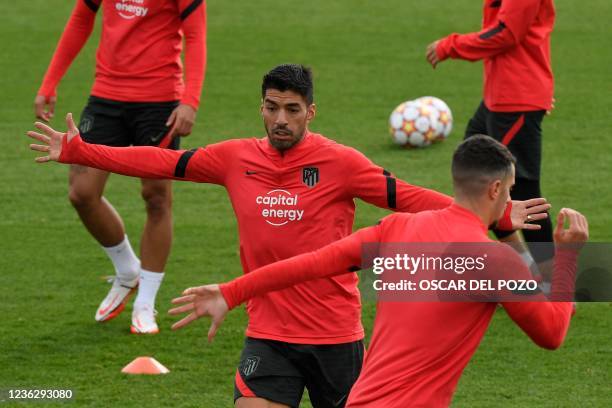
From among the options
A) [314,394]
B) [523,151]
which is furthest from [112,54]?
[314,394]

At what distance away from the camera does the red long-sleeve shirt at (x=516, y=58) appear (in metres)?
8.48

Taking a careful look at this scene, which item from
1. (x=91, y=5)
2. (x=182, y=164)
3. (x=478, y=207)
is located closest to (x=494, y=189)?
(x=478, y=207)

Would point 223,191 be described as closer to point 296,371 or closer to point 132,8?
point 132,8

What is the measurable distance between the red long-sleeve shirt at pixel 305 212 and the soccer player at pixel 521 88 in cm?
305

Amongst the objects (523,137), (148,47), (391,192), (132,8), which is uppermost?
(132,8)

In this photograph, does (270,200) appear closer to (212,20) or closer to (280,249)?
(280,249)

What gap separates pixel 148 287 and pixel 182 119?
1.14 meters

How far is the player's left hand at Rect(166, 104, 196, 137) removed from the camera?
788 centimetres

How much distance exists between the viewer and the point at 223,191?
38.3 ft

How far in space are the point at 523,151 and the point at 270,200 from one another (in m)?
3.40

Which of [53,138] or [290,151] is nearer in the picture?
[290,151]

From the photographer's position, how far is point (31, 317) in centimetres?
831

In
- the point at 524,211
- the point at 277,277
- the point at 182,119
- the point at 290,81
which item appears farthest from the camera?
the point at 182,119

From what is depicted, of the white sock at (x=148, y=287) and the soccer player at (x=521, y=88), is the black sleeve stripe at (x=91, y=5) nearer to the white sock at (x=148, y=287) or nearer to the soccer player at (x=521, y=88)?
the white sock at (x=148, y=287)
